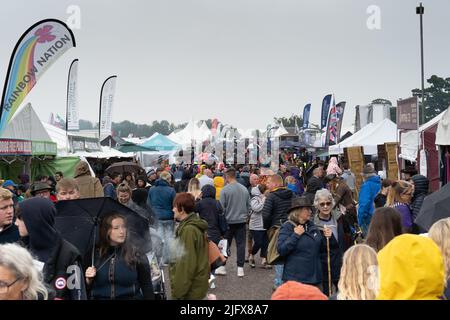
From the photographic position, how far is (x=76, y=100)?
2172 cm

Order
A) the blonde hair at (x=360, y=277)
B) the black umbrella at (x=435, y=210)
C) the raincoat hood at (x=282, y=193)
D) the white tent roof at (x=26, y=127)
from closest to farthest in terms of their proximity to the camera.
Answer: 1. the blonde hair at (x=360, y=277)
2. the black umbrella at (x=435, y=210)
3. the raincoat hood at (x=282, y=193)
4. the white tent roof at (x=26, y=127)

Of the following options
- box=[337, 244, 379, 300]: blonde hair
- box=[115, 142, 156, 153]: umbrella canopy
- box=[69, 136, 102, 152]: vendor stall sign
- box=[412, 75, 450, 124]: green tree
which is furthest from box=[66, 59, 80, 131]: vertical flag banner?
box=[412, 75, 450, 124]: green tree

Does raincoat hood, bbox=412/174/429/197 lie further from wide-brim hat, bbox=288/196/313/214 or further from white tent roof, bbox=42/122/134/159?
white tent roof, bbox=42/122/134/159

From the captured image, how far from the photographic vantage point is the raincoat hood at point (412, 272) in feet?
9.25

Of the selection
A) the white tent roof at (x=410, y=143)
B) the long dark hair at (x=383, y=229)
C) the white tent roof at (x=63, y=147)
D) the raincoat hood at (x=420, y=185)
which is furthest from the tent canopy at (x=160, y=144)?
the long dark hair at (x=383, y=229)

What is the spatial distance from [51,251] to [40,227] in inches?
6.9

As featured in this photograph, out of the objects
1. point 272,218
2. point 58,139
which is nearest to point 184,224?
point 272,218

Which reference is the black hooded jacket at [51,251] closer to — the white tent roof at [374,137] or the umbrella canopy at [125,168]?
the umbrella canopy at [125,168]

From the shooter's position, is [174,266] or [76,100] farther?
[76,100]

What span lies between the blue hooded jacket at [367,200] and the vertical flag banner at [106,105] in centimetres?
1792

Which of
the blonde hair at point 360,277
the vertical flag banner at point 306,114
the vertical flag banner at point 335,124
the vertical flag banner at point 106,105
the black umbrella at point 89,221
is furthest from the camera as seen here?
the vertical flag banner at point 306,114

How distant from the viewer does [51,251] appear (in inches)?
148
